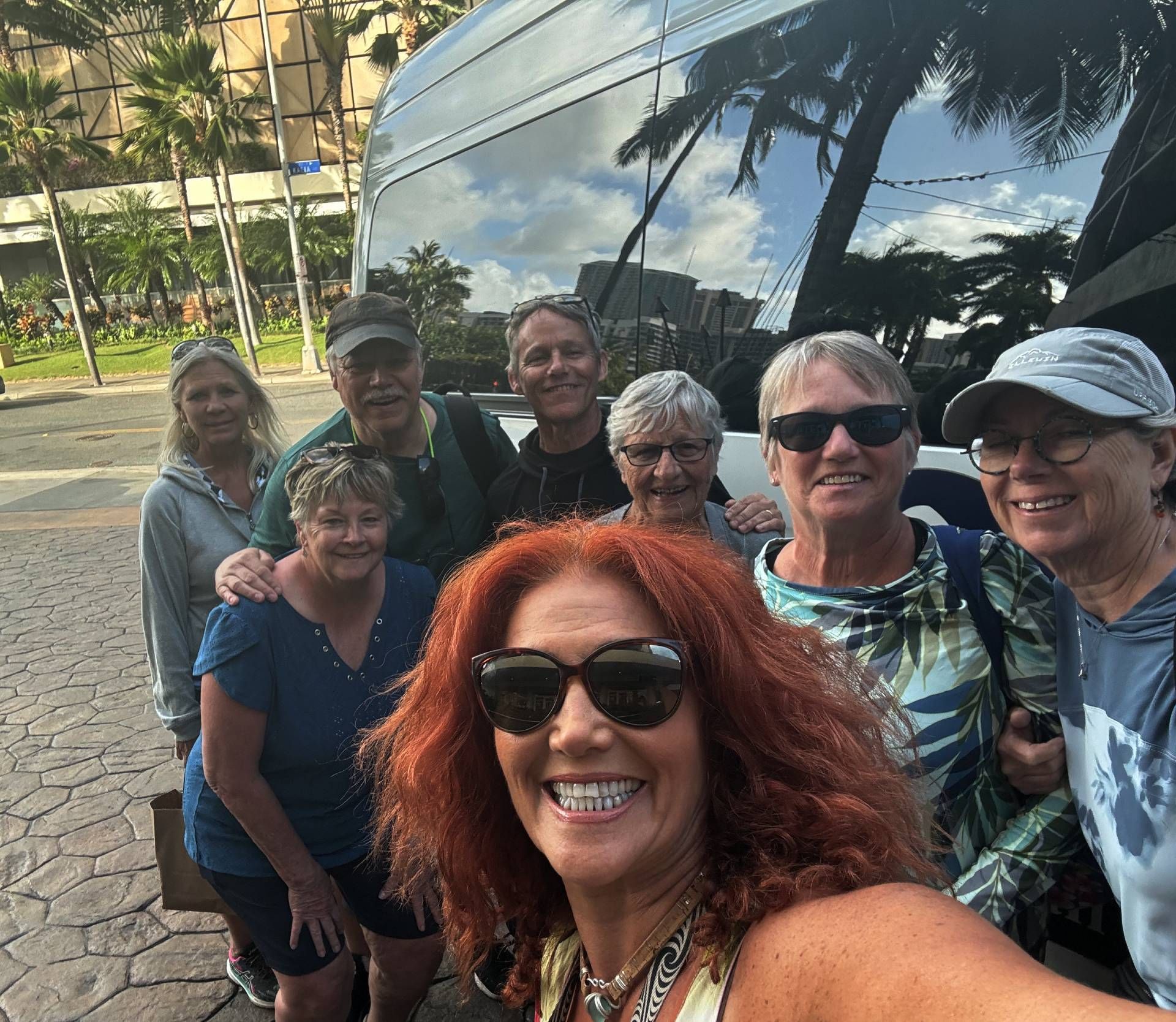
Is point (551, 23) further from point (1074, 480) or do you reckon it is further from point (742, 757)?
point (742, 757)

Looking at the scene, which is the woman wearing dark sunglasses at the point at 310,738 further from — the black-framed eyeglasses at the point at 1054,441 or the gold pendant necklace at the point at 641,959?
the black-framed eyeglasses at the point at 1054,441

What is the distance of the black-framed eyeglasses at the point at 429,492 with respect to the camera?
2.47 meters

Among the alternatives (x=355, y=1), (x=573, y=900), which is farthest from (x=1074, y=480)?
(x=355, y=1)

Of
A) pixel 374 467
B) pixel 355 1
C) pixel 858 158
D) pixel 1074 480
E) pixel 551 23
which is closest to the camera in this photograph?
pixel 1074 480

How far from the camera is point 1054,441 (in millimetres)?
1319

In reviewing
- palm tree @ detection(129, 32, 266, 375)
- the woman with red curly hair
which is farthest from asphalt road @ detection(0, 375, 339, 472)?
the woman with red curly hair

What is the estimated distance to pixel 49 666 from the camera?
17.8 ft

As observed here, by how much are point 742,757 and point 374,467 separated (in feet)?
4.36

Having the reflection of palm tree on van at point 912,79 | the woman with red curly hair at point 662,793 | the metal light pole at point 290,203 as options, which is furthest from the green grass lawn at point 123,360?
the woman with red curly hair at point 662,793

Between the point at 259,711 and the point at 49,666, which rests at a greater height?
the point at 259,711

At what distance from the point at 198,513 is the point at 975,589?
2.15 m

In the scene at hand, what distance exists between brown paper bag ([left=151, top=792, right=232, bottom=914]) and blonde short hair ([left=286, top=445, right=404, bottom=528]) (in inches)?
37.2

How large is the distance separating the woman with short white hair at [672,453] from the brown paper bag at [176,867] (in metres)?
1.51

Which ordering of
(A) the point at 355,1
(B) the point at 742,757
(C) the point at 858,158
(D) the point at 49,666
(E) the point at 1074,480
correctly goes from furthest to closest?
(A) the point at 355,1 < (D) the point at 49,666 < (C) the point at 858,158 < (E) the point at 1074,480 < (B) the point at 742,757
